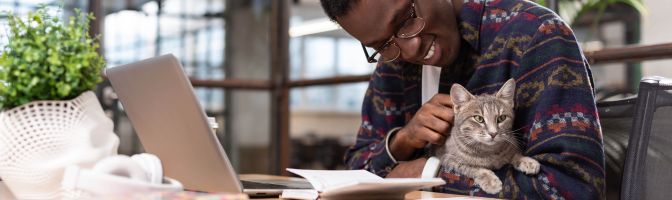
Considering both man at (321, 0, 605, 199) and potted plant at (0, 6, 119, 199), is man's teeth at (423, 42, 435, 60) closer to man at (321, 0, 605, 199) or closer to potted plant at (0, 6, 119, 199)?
man at (321, 0, 605, 199)

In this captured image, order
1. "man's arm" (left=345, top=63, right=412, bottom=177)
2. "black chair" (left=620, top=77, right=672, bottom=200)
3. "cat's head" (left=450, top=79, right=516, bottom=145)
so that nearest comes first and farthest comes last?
"black chair" (left=620, top=77, right=672, bottom=200)
"cat's head" (left=450, top=79, right=516, bottom=145)
"man's arm" (left=345, top=63, right=412, bottom=177)

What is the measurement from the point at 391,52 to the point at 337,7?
0.16 meters

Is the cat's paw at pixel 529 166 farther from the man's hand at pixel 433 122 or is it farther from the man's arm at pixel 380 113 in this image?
the man's arm at pixel 380 113

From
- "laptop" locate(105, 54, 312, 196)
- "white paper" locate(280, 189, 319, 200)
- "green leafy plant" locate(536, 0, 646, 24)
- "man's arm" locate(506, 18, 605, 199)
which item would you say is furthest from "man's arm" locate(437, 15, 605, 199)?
"green leafy plant" locate(536, 0, 646, 24)

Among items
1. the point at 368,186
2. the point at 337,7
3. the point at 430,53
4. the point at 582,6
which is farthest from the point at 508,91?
the point at 582,6

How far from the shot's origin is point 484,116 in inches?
58.4

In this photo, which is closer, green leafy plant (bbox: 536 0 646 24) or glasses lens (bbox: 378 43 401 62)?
glasses lens (bbox: 378 43 401 62)

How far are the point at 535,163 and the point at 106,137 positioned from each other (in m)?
0.76

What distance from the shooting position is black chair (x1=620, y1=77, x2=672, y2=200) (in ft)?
4.29

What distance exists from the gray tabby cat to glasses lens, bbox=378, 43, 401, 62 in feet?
0.62

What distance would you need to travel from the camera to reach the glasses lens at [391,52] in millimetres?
1599

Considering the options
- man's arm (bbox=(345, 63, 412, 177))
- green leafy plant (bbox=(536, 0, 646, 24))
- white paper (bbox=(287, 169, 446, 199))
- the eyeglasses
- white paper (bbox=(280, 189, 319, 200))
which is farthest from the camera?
green leafy plant (bbox=(536, 0, 646, 24))

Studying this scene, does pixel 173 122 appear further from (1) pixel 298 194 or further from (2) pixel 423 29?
(2) pixel 423 29

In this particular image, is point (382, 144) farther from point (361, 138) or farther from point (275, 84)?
point (275, 84)
